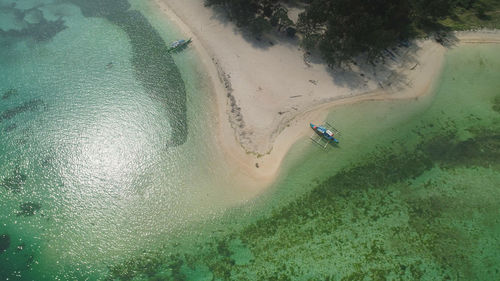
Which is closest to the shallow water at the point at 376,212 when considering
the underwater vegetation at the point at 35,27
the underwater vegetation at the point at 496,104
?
the underwater vegetation at the point at 496,104

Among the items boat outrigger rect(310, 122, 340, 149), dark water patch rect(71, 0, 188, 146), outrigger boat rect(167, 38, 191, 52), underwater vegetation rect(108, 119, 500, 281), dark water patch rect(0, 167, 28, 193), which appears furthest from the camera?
outrigger boat rect(167, 38, 191, 52)

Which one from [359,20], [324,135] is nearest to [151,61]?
[324,135]

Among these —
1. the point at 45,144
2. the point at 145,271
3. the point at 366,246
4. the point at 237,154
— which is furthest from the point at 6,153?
the point at 366,246

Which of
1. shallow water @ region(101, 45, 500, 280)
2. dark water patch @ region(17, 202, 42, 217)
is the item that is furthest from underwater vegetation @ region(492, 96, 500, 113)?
dark water patch @ region(17, 202, 42, 217)

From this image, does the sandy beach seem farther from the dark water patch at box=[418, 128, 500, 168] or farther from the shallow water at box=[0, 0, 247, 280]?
the dark water patch at box=[418, 128, 500, 168]

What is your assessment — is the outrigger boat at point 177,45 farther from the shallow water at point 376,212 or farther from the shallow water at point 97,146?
the shallow water at point 376,212

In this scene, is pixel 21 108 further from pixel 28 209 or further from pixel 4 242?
pixel 4 242
